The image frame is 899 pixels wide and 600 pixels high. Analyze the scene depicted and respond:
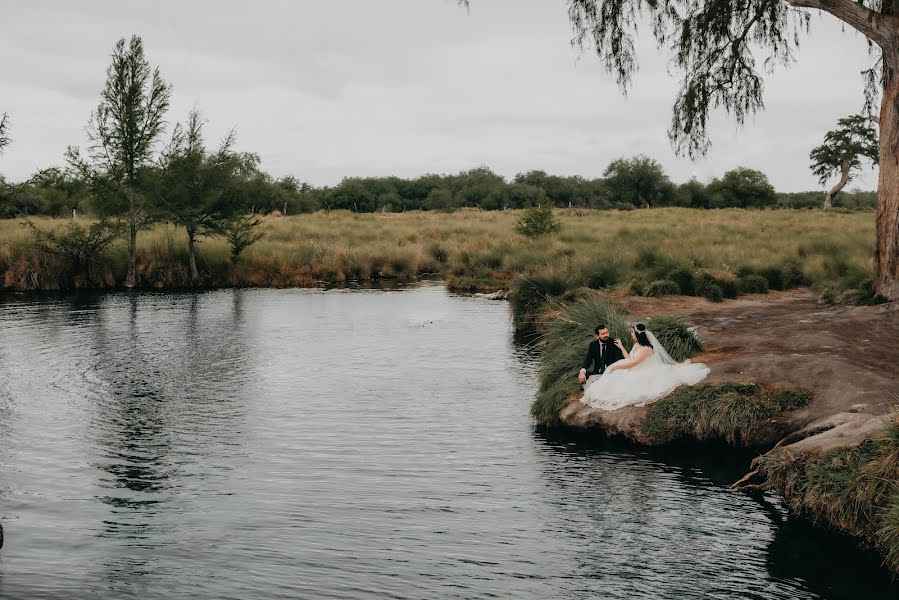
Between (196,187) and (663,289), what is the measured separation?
76.5 ft

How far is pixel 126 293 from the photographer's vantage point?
113 ft

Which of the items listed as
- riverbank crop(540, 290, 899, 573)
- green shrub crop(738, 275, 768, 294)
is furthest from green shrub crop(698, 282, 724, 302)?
riverbank crop(540, 290, 899, 573)

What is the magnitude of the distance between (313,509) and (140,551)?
1.99 m

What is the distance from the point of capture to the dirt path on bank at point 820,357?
10.7 meters

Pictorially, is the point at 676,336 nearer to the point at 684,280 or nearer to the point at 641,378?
the point at 641,378

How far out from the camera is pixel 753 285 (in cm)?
2588

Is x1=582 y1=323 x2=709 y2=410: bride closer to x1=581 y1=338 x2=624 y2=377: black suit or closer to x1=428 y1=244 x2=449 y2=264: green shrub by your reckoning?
x1=581 y1=338 x2=624 y2=377: black suit

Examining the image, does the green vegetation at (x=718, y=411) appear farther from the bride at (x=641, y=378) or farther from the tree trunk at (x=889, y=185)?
the tree trunk at (x=889, y=185)

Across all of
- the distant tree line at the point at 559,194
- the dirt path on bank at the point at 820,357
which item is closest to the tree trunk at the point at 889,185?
the dirt path on bank at the point at 820,357

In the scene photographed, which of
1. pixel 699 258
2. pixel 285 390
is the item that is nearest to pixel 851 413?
pixel 285 390

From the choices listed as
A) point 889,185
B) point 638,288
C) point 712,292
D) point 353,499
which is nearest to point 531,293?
point 638,288

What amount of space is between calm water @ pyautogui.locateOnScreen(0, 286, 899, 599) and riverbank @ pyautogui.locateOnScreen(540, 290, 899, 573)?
46 centimetres

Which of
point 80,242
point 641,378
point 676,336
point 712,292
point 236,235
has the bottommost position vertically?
point 641,378

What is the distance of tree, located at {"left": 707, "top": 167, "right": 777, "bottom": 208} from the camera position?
89.2 m
